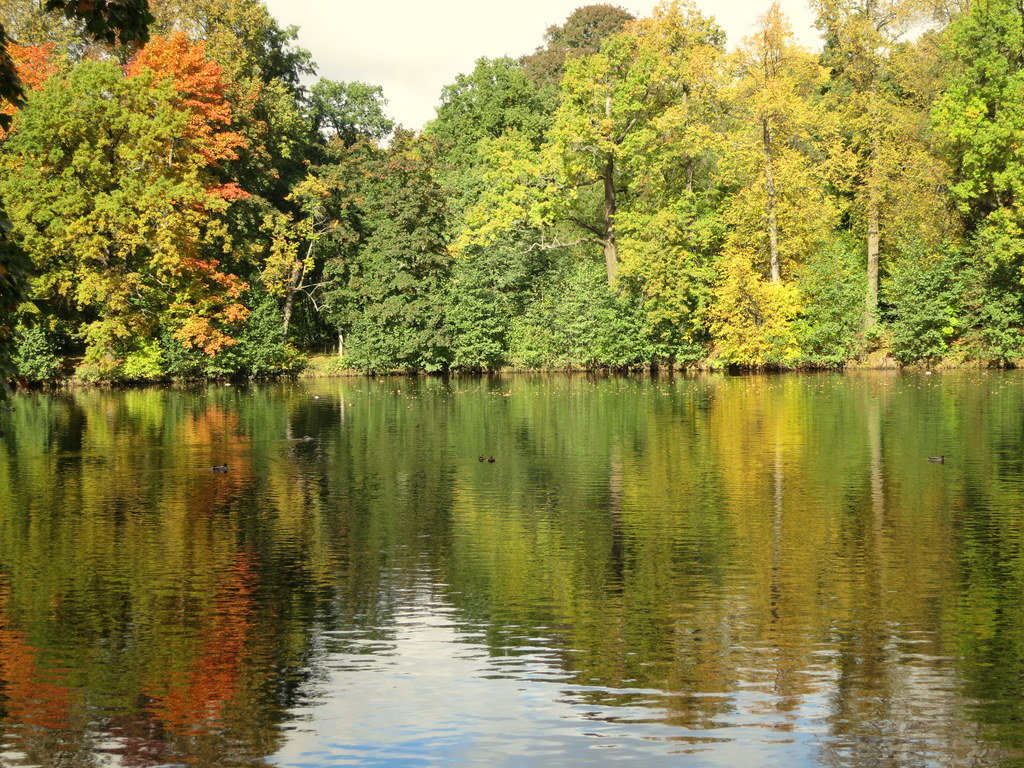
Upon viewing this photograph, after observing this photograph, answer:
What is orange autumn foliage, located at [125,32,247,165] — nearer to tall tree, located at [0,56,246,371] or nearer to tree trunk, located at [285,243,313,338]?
tall tree, located at [0,56,246,371]

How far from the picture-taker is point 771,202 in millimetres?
62469

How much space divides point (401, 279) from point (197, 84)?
1568cm

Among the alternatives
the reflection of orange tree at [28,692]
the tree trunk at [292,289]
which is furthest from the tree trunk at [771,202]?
the reflection of orange tree at [28,692]

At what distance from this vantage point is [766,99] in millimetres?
59625

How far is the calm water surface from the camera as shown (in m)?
9.61

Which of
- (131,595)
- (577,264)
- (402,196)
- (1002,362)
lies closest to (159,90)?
(402,196)

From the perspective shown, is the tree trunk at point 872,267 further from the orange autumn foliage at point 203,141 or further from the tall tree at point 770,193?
the orange autumn foliage at point 203,141

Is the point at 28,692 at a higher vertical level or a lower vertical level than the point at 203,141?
lower

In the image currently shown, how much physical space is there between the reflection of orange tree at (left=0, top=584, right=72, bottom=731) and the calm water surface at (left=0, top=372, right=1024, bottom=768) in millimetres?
40

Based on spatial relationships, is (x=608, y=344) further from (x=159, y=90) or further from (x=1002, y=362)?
(x=159, y=90)

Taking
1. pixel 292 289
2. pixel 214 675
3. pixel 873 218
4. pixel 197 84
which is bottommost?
pixel 214 675

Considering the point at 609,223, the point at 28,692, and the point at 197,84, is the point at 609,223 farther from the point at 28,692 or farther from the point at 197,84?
the point at 28,692

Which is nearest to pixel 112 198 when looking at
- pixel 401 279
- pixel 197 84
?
pixel 197 84

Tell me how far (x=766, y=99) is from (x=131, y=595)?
5136 centimetres
